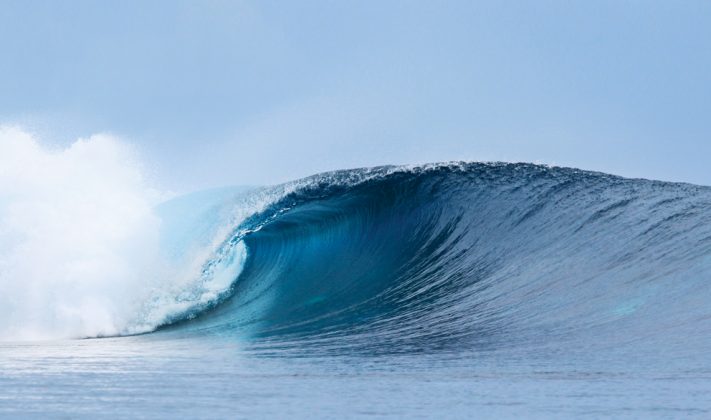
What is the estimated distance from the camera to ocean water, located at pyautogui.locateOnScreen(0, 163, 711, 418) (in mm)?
3559

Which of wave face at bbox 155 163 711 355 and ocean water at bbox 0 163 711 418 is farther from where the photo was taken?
wave face at bbox 155 163 711 355

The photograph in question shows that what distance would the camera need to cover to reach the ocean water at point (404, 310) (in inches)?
140

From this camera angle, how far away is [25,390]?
12.4ft

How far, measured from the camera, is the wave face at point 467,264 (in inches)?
255

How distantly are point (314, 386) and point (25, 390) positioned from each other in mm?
1361

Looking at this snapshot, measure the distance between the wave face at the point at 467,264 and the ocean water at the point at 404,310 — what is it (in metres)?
0.03

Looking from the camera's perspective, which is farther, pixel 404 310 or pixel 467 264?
pixel 467 264

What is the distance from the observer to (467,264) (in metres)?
9.67

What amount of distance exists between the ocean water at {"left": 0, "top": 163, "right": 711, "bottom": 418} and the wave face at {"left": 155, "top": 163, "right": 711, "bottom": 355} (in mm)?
33

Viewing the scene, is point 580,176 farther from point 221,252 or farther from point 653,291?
point 221,252

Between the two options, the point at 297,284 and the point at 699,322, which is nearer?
the point at 699,322

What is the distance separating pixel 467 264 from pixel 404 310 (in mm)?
1643

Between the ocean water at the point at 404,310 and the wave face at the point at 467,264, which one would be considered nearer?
the ocean water at the point at 404,310

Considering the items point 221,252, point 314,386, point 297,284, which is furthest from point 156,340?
point 314,386
